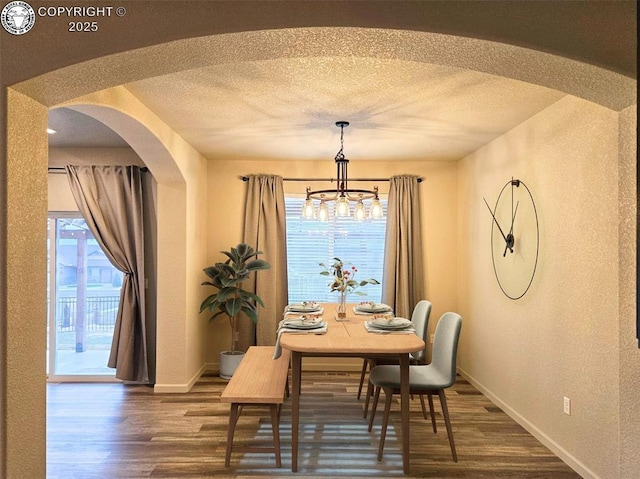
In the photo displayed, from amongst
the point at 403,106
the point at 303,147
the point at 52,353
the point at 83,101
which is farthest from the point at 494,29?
the point at 52,353

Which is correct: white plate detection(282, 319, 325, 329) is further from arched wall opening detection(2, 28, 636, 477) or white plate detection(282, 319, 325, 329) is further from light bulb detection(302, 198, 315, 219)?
arched wall opening detection(2, 28, 636, 477)

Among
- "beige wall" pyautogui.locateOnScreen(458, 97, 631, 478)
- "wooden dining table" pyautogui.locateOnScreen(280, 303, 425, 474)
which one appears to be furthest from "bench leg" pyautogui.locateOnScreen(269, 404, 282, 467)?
"beige wall" pyautogui.locateOnScreen(458, 97, 631, 478)

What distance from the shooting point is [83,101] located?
2236mm

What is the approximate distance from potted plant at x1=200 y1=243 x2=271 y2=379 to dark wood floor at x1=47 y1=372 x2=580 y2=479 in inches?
19.3

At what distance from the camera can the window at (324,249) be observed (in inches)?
201

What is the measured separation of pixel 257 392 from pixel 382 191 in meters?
3.00

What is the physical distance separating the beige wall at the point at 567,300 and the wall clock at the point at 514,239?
9 cm

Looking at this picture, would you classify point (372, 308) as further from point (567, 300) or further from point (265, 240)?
point (265, 240)

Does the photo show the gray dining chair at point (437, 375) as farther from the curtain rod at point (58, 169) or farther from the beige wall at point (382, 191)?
the curtain rod at point (58, 169)

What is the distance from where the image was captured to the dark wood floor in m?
2.70

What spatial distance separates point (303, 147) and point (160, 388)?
281cm

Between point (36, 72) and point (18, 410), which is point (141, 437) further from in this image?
point (36, 72)

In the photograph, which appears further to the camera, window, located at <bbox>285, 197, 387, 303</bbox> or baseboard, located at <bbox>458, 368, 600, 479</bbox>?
window, located at <bbox>285, 197, 387, 303</bbox>

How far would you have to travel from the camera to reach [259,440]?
10.3ft
